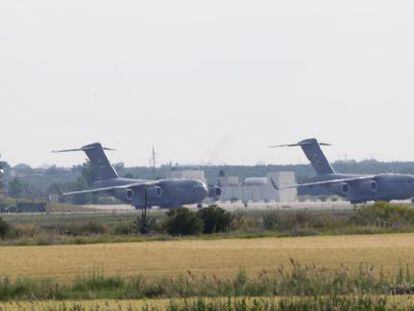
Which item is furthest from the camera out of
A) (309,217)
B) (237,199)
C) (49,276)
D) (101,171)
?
(237,199)

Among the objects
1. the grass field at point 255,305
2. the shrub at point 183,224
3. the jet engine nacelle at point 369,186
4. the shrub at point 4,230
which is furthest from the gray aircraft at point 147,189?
the grass field at point 255,305

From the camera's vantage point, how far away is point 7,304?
1388 inches

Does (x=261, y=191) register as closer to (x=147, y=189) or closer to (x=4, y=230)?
(x=147, y=189)

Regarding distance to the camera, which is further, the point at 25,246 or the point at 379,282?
the point at 25,246

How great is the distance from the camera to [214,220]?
79812 mm

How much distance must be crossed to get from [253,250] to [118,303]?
24405 millimetres

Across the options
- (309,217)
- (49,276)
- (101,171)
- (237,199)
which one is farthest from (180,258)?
(237,199)

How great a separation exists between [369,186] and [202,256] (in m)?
76.6

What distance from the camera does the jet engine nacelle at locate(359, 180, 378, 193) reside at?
12999cm

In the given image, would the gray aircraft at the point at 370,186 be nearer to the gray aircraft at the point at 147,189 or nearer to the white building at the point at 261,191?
the gray aircraft at the point at 147,189

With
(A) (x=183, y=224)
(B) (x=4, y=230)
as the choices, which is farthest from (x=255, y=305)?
(B) (x=4, y=230)

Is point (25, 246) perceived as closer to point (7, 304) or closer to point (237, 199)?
point (7, 304)

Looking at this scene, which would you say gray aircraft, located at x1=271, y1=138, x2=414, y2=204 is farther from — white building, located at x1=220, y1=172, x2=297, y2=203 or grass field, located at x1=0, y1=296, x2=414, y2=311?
grass field, located at x1=0, y1=296, x2=414, y2=311

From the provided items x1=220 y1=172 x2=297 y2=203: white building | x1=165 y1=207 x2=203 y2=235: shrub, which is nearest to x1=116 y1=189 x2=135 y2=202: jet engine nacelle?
x1=220 y1=172 x2=297 y2=203: white building
